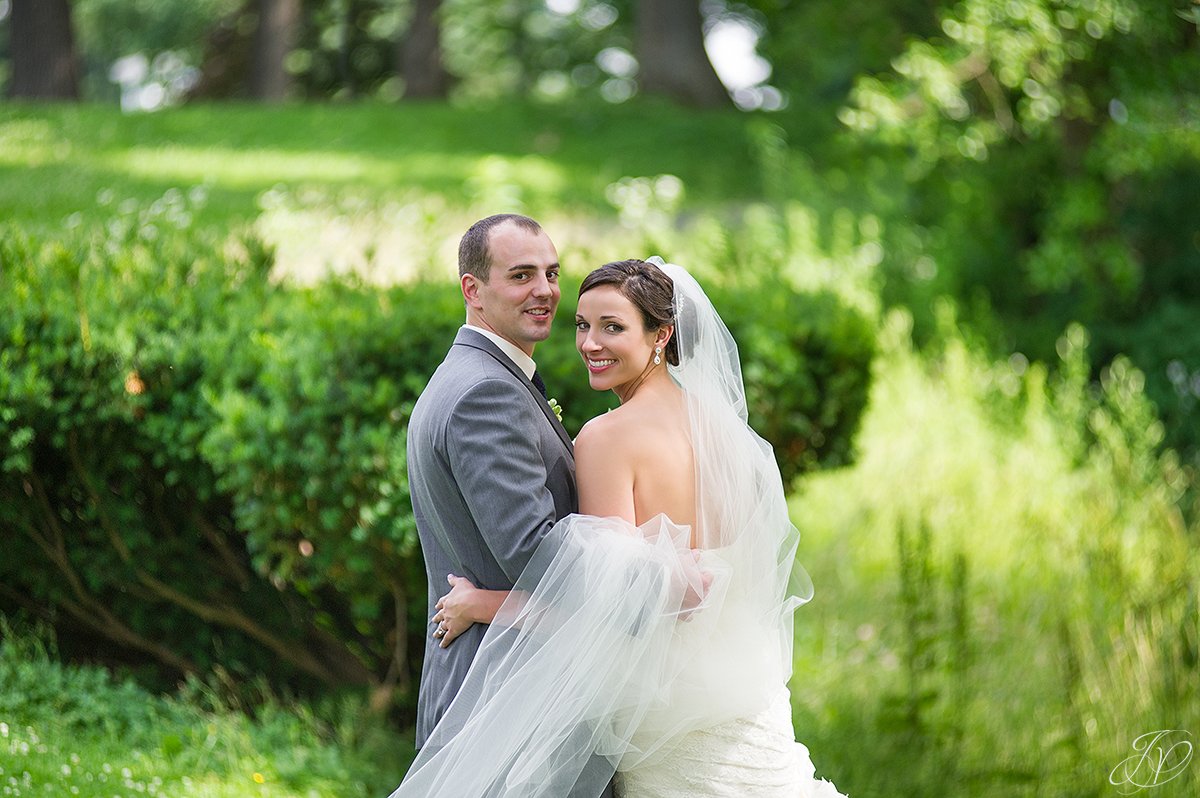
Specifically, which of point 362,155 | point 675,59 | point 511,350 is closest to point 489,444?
point 511,350

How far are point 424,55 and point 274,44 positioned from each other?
2.96 m

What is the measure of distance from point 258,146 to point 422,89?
28.1 ft

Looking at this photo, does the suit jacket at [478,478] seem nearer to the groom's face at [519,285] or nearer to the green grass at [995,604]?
the groom's face at [519,285]

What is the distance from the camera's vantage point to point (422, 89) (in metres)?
23.9

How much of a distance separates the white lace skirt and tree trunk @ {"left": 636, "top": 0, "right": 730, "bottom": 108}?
18.7 m

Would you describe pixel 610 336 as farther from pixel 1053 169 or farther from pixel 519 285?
pixel 1053 169

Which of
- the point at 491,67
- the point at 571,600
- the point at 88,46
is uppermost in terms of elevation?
the point at 571,600

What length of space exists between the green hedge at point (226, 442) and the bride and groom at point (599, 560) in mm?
1555

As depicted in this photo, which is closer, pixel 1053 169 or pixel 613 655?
pixel 613 655

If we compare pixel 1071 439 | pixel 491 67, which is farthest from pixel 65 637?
pixel 491 67

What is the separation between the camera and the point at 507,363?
3.57 meters

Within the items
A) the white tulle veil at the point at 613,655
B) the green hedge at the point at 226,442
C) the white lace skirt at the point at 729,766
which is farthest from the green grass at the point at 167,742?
the white lace skirt at the point at 729,766

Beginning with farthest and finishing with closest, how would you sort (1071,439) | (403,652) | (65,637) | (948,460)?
(1071,439), (948,460), (65,637), (403,652)

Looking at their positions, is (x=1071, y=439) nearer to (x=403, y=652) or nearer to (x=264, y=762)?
(x=403, y=652)
